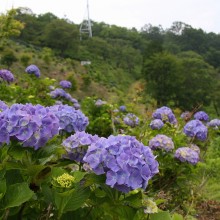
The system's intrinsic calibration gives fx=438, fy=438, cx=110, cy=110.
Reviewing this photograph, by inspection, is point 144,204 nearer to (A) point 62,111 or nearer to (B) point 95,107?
(A) point 62,111

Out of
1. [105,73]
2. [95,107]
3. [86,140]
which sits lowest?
[105,73]

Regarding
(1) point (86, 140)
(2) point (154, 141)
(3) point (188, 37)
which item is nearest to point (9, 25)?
(2) point (154, 141)

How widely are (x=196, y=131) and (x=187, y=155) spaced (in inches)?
35.9

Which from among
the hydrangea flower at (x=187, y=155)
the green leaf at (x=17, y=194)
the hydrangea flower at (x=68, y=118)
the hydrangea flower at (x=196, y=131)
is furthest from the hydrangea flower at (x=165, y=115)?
the green leaf at (x=17, y=194)

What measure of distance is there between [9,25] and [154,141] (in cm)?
441

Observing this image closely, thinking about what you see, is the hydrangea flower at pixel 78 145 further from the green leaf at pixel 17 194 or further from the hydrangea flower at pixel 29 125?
the green leaf at pixel 17 194

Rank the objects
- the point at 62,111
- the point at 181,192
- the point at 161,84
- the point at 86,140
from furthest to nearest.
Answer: the point at 161,84
the point at 181,192
the point at 62,111
the point at 86,140

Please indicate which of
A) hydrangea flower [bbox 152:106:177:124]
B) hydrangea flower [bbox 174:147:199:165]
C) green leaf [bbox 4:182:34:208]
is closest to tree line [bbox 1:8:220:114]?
hydrangea flower [bbox 152:106:177:124]

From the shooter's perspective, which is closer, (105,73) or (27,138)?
(27,138)

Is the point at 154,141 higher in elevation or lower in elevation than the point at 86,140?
lower

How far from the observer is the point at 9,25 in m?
7.21

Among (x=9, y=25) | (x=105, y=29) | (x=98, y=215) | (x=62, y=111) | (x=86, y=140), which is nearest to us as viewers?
(x=98, y=215)

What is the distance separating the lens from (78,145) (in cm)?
176

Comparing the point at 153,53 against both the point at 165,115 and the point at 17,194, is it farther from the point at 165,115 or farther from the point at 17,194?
the point at 17,194
